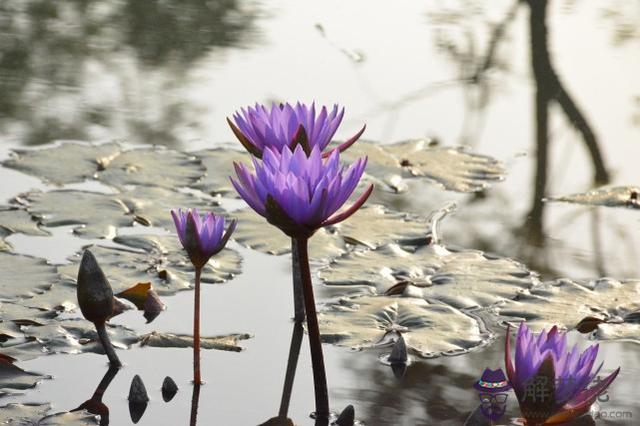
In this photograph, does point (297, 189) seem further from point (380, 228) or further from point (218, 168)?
point (218, 168)

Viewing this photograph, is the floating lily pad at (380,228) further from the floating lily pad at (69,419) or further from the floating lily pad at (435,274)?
the floating lily pad at (69,419)

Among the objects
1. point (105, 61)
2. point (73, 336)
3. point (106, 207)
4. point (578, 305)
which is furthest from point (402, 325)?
point (105, 61)

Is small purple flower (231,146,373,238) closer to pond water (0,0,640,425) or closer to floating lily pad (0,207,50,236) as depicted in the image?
pond water (0,0,640,425)

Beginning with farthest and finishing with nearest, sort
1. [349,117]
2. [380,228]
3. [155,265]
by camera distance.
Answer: [349,117] → [380,228] → [155,265]

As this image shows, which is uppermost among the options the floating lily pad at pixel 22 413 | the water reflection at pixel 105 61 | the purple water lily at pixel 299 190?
the water reflection at pixel 105 61

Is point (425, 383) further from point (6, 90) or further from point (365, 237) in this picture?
point (6, 90)

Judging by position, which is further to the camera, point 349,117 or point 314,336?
point 349,117

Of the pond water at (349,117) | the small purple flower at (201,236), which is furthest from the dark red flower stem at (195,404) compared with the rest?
the small purple flower at (201,236)
